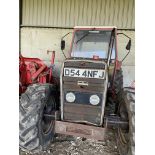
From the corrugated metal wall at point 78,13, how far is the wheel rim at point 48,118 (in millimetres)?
3517

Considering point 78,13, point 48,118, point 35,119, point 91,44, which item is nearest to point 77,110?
point 48,118

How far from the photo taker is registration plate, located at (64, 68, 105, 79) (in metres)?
3.16

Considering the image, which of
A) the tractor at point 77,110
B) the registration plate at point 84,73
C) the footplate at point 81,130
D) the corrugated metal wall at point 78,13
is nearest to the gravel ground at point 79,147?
the tractor at point 77,110

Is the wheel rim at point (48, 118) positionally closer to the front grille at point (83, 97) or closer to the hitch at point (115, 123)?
the front grille at point (83, 97)

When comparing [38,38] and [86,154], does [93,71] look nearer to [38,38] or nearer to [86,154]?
[86,154]

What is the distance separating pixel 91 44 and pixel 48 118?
126 centimetres

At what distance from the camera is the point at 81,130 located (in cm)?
316

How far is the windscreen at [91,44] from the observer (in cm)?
383

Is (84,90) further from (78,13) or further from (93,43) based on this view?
(78,13)

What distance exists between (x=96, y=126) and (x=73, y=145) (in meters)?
0.84

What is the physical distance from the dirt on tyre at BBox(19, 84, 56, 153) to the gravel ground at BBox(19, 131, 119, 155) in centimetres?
20

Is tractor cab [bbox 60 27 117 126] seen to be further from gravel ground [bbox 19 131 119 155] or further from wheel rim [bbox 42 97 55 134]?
gravel ground [bbox 19 131 119 155]

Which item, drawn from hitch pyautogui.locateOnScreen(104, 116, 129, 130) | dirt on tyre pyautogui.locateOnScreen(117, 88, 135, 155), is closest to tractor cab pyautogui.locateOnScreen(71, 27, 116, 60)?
dirt on tyre pyautogui.locateOnScreen(117, 88, 135, 155)

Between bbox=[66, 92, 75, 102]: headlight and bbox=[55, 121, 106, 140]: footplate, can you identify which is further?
bbox=[66, 92, 75, 102]: headlight
